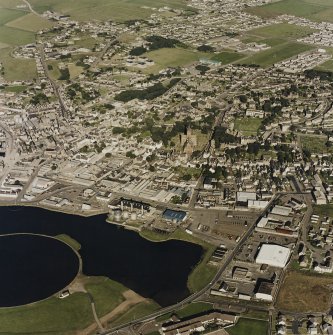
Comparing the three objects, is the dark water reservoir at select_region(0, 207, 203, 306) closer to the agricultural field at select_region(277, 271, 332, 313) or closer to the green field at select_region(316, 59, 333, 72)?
the agricultural field at select_region(277, 271, 332, 313)

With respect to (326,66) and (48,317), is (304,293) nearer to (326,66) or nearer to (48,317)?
(48,317)

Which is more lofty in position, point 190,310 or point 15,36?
point 190,310

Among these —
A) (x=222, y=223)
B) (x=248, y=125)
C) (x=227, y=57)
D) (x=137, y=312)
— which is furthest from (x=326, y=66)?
(x=137, y=312)

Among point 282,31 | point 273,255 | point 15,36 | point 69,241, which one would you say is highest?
point 273,255

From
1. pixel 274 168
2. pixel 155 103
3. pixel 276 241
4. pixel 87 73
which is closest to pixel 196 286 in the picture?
pixel 276 241

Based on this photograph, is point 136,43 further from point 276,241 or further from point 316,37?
point 276,241

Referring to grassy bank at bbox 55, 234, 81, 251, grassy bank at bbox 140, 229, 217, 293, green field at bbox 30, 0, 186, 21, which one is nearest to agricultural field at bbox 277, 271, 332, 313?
grassy bank at bbox 140, 229, 217, 293

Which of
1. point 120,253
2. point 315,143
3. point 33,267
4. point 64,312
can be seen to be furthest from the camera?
point 315,143
